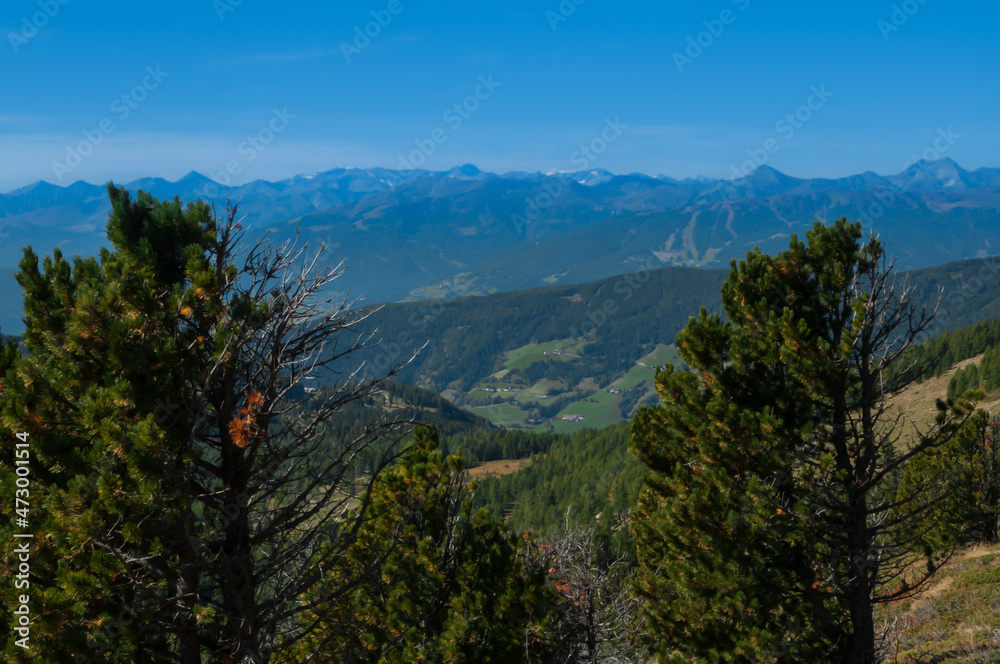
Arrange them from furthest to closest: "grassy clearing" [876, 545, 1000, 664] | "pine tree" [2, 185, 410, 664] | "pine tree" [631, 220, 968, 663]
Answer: "grassy clearing" [876, 545, 1000, 664], "pine tree" [631, 220, 968, 663], "pine tree" [2, 185, 410, 664]

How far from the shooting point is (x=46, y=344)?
5594 mm

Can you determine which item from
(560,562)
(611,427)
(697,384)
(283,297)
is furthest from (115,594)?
(611,427)

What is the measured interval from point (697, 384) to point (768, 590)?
4.23 m

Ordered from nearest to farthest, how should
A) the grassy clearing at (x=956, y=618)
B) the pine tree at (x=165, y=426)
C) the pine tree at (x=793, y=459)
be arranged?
1. the pine tree at (x=165, y=426)
2. the pine tree at (x=793, y=459)
3. the grassy clearing at (x=956, y=618)

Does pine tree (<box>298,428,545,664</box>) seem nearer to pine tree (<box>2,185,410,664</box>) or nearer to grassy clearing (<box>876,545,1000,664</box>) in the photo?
pine tree (<box>2,185,410,664</box>)

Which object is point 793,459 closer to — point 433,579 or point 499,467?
point 433,579

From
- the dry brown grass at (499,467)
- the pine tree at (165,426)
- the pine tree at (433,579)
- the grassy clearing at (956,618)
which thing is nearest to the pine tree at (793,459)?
the grassy clearing at (956,618)

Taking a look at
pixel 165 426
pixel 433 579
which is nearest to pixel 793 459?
pixel 433 579

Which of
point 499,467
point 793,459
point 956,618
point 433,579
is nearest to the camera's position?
point 793,459

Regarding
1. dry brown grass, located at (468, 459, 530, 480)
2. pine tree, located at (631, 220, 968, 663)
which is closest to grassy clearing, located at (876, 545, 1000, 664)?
pine tree, located at (631, 220, 968, 663)

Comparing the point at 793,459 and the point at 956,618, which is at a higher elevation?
the point at 793,459

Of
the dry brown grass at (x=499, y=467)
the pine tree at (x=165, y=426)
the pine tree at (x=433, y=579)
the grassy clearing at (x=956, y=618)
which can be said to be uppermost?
the pine tree at (x=165, y=426)

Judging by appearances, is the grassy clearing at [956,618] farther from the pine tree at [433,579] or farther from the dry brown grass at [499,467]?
the dry brown grass at [499,467]

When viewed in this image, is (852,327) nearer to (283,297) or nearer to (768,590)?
(768,590)
